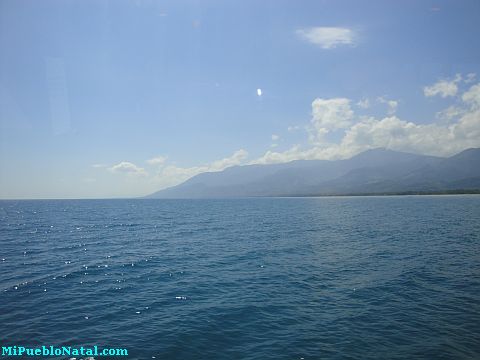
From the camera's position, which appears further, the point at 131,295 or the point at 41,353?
the point at 131,295

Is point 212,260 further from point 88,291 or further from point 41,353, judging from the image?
point 41,353

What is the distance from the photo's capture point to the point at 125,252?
49.5 meters

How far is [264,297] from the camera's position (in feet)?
88.0

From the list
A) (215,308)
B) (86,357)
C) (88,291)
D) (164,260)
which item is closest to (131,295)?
(88,291)

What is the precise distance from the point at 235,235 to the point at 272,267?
98.3 ft

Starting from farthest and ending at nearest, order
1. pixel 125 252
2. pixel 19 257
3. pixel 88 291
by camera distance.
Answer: pixel 125 252 < pixel 19 257 < pixel 88 291

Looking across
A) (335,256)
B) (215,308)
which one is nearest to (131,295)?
(215,308)

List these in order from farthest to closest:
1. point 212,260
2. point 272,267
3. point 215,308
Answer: point 212,260
point 272,267
point 215,308

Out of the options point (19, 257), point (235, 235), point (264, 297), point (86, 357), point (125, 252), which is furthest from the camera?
point (235, 235)

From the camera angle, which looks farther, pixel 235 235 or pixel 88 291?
pixel 235 235

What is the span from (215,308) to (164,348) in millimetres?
6766

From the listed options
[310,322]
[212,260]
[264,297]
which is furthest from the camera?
[212,260]

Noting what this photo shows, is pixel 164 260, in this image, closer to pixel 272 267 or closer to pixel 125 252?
pixel 125 252

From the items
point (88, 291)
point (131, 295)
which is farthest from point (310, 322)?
point (88, 291)
